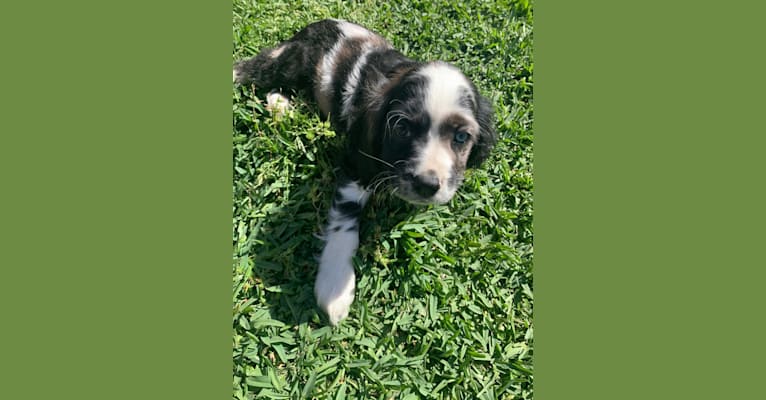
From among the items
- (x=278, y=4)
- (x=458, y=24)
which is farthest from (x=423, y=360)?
(x=278, y=4)

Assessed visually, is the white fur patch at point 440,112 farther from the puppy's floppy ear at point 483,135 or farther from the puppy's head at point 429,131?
the puppy's floppy ear at point 483,135

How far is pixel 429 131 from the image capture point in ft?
8.99

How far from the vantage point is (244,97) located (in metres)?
3.58

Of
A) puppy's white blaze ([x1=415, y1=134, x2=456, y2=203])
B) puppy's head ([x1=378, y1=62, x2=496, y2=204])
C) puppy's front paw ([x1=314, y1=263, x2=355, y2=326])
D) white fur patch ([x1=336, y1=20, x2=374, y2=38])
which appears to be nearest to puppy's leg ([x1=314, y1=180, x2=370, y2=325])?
puppy's front paw ([x1=314, y1=263, x2=355, y2=326])

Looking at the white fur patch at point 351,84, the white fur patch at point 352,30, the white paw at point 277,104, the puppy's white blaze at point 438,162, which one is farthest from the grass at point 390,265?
the puppy's white blaze at point 438,162

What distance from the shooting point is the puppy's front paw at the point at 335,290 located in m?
2.95

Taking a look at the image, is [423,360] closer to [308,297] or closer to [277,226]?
[308,297]

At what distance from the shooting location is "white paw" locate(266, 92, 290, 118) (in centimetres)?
350

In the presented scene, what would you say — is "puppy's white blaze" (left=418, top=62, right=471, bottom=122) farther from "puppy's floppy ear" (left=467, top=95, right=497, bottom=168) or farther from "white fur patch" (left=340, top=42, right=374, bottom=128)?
"white fur patch" (left=340, top=42, right=374, bottom=128)

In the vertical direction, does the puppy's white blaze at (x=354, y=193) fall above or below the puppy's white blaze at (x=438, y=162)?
below

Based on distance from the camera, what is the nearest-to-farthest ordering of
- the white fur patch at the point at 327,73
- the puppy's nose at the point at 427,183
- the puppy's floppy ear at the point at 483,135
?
the puppy's nose at the point at 427,183, the puppy's floppy ear at the point at 483,135, the white fur patch at the point at 327,73

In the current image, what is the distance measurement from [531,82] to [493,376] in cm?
219

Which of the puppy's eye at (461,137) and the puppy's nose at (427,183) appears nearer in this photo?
the puppy's nose at (427,183)

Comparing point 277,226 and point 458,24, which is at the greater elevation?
point 458,24
